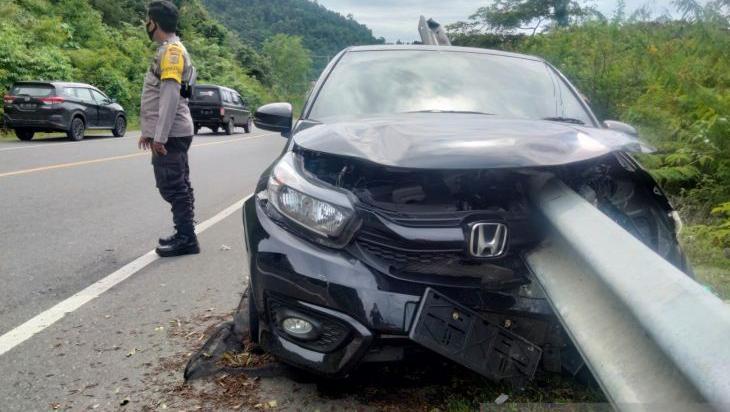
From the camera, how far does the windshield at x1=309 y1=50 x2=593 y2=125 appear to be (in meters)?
3.51

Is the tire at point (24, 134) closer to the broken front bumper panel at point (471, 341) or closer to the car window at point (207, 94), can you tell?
the car window at point (207, 94)

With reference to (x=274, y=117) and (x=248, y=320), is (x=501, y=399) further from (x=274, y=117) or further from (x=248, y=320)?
(x=274, y=117)

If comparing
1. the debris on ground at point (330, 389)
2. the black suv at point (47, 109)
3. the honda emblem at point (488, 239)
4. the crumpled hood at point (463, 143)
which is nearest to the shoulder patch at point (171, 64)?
the crumpled hood at point (463, 143)

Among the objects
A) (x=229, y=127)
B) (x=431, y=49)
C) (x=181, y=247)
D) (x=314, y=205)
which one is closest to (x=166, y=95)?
(x=181, y=247)

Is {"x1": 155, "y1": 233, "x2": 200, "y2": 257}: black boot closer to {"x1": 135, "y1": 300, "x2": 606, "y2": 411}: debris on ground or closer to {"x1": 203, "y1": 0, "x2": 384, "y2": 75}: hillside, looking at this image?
{"x1": 135, "y1": 300, "x2": 606, "y2": 411}: debris on ground

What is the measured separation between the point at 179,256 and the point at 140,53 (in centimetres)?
3491

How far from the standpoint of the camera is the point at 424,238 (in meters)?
2.16

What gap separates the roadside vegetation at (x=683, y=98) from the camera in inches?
215

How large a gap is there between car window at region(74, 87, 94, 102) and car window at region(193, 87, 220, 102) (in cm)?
625

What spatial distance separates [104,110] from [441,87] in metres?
17.4

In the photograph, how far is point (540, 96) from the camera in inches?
146

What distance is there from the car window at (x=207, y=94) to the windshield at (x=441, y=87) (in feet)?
69.9

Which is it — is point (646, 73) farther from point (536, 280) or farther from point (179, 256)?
point (536, 280)

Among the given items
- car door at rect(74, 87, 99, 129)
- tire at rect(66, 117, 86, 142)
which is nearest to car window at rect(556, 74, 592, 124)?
tire at rect(66, 117, 86, 142)
